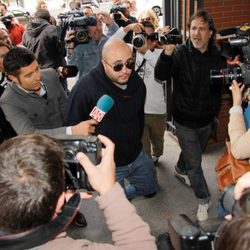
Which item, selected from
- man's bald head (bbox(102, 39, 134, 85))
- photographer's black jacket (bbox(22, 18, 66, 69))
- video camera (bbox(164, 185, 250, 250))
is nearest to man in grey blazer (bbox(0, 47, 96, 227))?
man's bald head (bbox(102, 39, 134, 85))

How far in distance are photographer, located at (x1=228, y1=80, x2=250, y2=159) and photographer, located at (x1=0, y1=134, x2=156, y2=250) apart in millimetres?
1016

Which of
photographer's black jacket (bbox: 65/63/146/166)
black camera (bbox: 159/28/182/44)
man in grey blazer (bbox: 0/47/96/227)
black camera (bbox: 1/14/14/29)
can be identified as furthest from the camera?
black camera (bbox: 1/14/14/29)

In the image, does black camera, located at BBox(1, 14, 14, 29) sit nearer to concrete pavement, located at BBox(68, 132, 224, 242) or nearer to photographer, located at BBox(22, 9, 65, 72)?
photographer, located at BBox(22, 9, 65, 72)

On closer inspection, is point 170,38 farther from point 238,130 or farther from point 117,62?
point 238,130

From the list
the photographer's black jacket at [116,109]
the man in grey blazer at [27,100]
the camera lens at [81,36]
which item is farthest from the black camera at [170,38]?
the camera lens at [81,36]

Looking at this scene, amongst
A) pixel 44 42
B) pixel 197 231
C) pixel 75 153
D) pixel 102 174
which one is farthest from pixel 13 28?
pixel 197 231

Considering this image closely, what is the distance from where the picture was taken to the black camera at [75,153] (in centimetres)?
145

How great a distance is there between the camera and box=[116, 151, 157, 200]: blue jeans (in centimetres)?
280

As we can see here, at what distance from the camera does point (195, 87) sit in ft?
9.93

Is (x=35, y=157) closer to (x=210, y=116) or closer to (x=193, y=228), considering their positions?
(x=193, y=228)

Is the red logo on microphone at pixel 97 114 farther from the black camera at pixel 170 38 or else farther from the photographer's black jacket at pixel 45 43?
the photographer's black jacket at pixel 45 43

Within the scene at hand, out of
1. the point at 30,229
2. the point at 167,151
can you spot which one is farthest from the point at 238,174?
the point at 167,151

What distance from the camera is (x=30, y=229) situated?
108cm

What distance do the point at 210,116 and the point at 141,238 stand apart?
2.10 m
